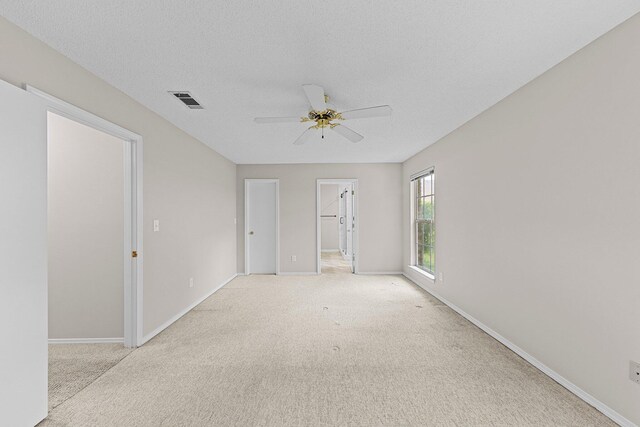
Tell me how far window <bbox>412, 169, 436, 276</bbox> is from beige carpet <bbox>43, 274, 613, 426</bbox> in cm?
167

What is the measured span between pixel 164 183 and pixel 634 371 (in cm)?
401

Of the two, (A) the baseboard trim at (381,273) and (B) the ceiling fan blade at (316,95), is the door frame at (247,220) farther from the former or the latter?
(B) the ceiling fan blade at (316,95)

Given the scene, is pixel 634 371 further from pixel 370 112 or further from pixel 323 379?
pixel 370 112

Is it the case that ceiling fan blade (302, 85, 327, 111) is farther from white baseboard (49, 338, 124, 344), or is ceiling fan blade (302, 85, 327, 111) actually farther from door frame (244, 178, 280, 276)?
door frame (244, 178, 280, 276)

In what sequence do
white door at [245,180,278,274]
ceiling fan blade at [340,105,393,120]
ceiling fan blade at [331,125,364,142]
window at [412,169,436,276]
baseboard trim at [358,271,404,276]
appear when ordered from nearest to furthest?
ceiling fan blade at [340,105,393,120] → ceiling fan blade at [331,125,364,142] → window at [412,169,436,276] → baseboard trim at [358,271,404,276] → white door at [245,180,278,274]

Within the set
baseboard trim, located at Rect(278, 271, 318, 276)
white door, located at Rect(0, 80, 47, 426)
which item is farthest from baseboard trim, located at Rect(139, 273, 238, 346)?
baseboard trim, located at Rect(278, 271, 318, 276)

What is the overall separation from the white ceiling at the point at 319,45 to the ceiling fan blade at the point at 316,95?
135 mm

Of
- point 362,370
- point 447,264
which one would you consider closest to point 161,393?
point 362,370

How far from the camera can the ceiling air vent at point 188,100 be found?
2814 millimetres

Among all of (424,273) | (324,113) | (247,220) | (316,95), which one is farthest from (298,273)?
(316,95)

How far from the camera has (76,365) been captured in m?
2.58

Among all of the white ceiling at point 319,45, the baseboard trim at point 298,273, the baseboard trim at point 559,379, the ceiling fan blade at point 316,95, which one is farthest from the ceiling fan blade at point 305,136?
the baseboard trim at point 298,273

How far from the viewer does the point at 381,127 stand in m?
3.89

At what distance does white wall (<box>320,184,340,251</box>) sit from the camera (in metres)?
11.1
